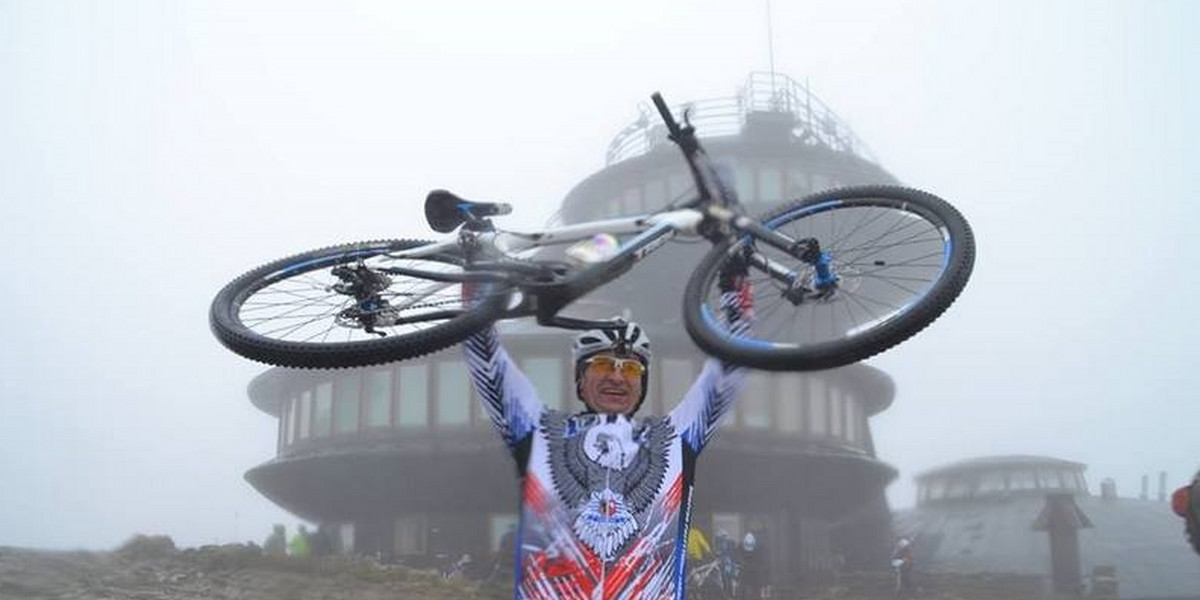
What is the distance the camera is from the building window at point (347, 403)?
70.9 ft

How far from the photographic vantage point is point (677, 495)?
13.9ft

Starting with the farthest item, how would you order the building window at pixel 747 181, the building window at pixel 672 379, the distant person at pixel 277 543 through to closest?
the building window at pixel 747 181
the building window at pixel 672 379
the distant person at pixel 277 543

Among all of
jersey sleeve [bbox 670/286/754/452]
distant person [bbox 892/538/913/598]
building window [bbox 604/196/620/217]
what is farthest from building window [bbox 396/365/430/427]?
jersey sleeve [bbox 670/286/754/452]

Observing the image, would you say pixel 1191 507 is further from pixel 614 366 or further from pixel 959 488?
pixel 959 488

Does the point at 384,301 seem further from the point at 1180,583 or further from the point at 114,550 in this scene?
the point at 1180,583

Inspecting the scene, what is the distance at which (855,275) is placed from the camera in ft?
16.8

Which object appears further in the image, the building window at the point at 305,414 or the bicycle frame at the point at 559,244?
the building window at the point at 305,414

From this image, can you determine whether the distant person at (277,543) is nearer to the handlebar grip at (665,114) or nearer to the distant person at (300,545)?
the distant person at (300,545)

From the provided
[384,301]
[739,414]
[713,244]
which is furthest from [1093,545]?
[384,301]

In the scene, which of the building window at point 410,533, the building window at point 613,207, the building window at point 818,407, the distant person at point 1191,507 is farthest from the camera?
the building window at point 613,207

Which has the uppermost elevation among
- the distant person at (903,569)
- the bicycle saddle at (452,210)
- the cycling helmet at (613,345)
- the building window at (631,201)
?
the building window at (631,201)

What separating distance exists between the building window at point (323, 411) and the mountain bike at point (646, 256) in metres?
17.5

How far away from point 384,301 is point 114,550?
12765mm

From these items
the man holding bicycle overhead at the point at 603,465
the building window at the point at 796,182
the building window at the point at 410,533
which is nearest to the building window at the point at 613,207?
the building window at the point at 796,182
